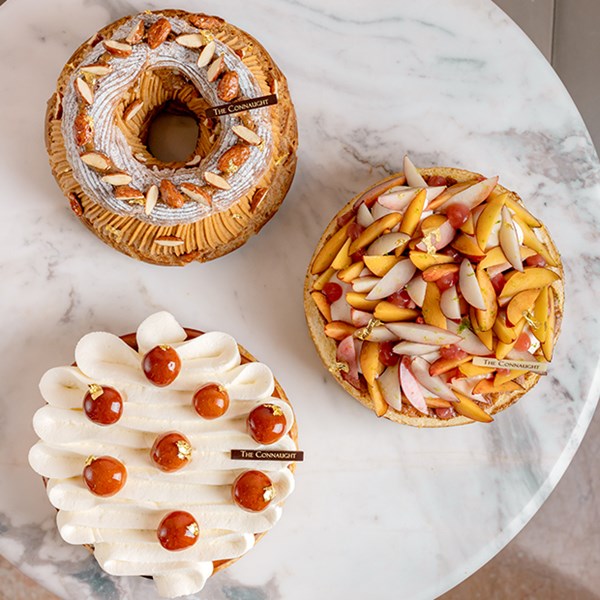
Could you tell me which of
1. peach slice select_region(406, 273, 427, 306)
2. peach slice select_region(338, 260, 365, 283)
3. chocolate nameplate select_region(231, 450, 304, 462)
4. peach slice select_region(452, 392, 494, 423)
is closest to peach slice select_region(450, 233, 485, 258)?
peach slice select_region(406, 273, 427, 306)

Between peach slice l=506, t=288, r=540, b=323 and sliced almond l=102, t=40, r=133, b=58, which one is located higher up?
sliced almond l=102, t=40, r=133, b=58

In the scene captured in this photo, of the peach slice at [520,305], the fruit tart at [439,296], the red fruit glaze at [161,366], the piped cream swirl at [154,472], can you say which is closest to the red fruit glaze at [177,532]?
the piped cream swirl at [154,472]

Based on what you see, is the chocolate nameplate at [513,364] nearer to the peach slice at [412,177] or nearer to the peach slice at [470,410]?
the peach slice at [470,410]

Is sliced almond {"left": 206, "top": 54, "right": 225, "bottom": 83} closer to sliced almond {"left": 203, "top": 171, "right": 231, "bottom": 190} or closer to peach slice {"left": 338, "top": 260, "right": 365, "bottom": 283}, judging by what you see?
sliced almond {"left": 203, "top": 171, "right": 231, "bottom": 190}

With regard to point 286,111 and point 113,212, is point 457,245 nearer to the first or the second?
point 286,111

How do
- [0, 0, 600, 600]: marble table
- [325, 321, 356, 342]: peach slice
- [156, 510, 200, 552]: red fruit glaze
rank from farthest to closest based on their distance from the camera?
[0, 0, 600, 600]: marble table → [325, 321, 356, 342]: peach slice → [156, 510, 200, 552]: red fruit glaze

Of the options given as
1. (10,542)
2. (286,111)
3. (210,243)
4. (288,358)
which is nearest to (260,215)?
(210,243)

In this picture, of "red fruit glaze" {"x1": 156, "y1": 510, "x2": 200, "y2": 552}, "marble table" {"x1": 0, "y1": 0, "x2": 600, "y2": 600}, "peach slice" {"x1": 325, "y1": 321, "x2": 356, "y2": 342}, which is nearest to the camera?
"red fruit glaze" {"x1": 156, "y1": 510, "x2": 200, "y2": 552}
